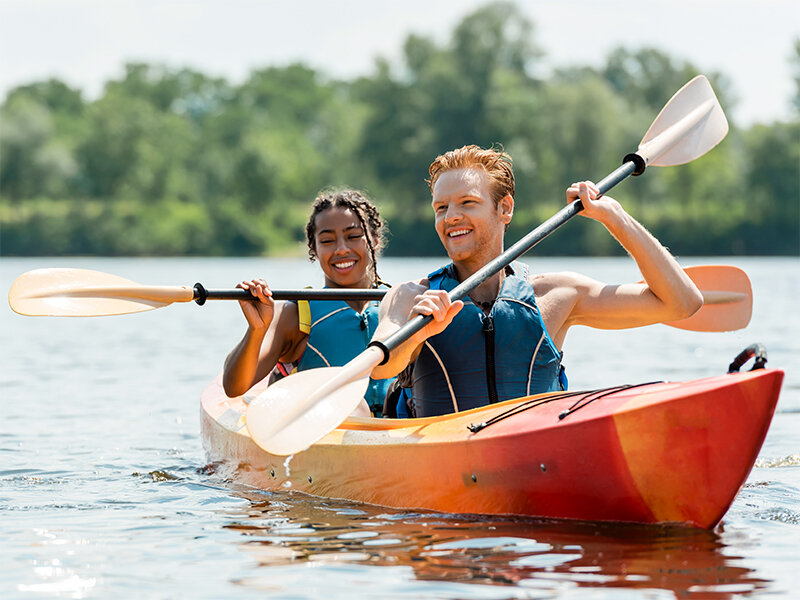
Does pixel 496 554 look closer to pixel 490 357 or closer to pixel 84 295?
pixel 490 357

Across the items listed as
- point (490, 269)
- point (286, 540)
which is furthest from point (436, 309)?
point (286, 540)

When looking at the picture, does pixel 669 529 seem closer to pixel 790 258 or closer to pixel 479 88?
pixel 790 258

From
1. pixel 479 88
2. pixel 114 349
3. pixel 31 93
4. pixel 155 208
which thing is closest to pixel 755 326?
pixel 114 349

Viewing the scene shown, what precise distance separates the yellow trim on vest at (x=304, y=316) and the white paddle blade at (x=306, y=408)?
1125mm

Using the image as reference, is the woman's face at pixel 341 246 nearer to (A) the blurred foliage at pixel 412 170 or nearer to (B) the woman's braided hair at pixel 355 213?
(B) the woman's braided hair at pixel 355 213

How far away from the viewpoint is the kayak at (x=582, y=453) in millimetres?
3617

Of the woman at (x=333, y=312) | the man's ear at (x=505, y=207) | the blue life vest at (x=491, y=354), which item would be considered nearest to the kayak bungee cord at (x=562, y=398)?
the blue life vest at (x=491, y=354)

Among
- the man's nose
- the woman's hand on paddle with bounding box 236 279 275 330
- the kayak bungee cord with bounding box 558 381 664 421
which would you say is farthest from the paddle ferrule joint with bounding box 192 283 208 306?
the kayak bungee cord with bounding box 558 381 664 421

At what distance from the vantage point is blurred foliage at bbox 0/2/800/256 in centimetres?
3769

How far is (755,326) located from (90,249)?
102 ft

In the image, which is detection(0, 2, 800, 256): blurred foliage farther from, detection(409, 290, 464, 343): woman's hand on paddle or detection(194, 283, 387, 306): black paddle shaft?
detection(409, 290, 464, 343): woman's hand on paddle

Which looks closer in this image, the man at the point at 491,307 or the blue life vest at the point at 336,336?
the man at the point at 491,307

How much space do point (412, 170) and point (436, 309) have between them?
115 ft

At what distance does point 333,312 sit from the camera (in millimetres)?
5328
